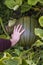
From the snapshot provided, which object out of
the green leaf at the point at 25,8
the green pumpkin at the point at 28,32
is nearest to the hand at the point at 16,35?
the green pumpkin at the point at 28,32

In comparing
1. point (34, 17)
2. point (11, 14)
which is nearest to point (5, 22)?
point (11, 14)

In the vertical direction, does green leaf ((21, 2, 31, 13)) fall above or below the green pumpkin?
above

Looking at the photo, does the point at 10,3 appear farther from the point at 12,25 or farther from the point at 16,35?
the point at 16,35

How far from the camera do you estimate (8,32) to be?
1.53 m

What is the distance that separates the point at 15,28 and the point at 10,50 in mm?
119

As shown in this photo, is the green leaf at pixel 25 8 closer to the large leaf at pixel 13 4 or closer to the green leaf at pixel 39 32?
the large leaf at pixel 13 4

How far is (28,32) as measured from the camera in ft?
4.79

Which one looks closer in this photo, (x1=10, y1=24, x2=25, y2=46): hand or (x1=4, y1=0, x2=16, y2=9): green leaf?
(x1=10, y1=24, x2=25, y2=46): hand

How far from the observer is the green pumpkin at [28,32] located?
57.3 inches

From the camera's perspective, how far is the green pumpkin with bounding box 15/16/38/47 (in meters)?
1.46

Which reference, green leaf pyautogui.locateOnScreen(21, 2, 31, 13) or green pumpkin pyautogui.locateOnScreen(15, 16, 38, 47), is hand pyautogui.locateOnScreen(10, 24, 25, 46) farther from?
green leaf pyautogui.locateOnScreen(21, 2, 31, 13)

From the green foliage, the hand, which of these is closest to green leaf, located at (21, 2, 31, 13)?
the green foliage

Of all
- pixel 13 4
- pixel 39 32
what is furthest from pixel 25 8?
pixel 39 32

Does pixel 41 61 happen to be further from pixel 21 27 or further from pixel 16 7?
pixel 16 7
